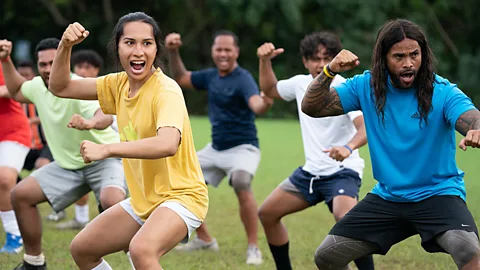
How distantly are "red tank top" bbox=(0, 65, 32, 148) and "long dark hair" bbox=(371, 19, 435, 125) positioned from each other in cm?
444

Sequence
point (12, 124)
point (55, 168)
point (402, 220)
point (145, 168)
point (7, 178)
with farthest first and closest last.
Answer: point (12, 124) < point (7, 178) < point (55, 168) < point (402, 220) < point (145, 168)

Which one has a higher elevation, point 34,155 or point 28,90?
point 28,90

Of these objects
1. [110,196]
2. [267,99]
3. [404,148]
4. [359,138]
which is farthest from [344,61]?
[267,99]

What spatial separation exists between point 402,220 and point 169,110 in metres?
1.74

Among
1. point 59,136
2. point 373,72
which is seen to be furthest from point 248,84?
point 373,72

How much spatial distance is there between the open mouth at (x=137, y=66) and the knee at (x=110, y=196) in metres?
2.20

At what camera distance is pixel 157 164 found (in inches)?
201

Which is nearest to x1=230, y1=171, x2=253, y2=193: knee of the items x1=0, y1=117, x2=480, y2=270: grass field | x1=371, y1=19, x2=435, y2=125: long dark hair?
x1=0, y1=117, x2=480, y2=270: grass field

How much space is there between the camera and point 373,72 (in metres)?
5.30

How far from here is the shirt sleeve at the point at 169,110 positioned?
186 inches

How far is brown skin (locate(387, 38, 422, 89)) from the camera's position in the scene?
5.11 m

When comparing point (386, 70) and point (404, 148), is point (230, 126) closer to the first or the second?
point (386, 70)

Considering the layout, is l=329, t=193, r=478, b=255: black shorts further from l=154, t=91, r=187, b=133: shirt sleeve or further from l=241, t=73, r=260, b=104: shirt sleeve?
l=241, t=73, r=260, b=104: shirt sleeve

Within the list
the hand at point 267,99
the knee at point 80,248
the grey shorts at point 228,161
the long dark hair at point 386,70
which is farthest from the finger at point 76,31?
the grey shorts at point 228,161
